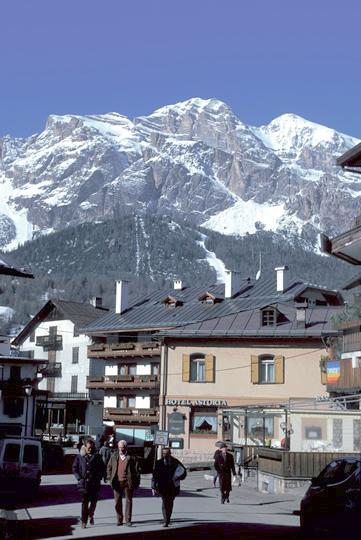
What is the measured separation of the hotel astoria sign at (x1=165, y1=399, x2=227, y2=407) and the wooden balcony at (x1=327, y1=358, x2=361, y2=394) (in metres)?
14.8

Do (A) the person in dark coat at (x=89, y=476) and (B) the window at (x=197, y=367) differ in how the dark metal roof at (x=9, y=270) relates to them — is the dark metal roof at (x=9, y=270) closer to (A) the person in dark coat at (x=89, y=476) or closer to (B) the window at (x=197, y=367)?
(A) the person in dark coat at (x=89, y=476)

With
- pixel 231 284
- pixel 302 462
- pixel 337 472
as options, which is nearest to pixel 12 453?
pixel 302 462

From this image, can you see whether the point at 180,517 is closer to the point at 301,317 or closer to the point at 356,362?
the point at 356,362

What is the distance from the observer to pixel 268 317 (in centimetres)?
5253

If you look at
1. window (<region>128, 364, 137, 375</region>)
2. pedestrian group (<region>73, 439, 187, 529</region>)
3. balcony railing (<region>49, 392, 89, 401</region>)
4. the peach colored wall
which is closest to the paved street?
pedestrian group (<region>73, 439, 187, 529</region>)

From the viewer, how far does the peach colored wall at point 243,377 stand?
5006 centimetres

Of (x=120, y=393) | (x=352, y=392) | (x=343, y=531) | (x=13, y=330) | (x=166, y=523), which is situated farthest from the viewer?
(x=13, y=330)

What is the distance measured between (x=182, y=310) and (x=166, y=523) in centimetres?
4513

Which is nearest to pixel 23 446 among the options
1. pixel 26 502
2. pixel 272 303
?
pixel 26 502

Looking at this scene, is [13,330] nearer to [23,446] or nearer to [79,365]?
[79,365]

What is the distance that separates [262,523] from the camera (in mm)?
18156

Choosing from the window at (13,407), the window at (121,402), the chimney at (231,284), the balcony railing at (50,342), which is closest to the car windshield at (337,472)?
the window at (13,407)

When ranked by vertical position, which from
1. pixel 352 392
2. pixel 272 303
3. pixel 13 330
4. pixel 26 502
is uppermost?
pixel 13 330

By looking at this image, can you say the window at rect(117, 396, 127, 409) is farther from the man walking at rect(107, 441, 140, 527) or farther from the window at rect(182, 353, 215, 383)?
the man walking at rect(107, 441, 140, 527)
